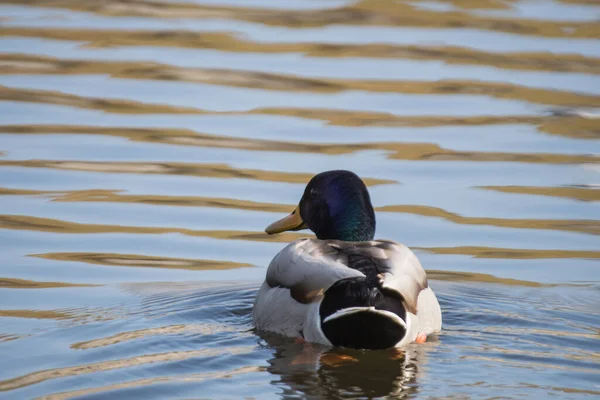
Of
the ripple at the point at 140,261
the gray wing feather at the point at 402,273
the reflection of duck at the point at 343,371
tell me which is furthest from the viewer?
the ripple at the point at 140,261

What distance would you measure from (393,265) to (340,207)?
1.23 metres

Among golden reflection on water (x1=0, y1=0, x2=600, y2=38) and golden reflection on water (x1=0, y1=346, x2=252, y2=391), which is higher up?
golden reflection on water (x1=0, y1=0, x2=600, y2=38)

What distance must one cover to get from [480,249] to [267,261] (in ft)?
5.25

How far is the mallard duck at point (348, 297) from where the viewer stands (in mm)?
6953

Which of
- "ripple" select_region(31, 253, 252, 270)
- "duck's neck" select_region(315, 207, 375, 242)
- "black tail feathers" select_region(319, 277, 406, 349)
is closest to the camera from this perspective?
"black tail feathers" select_region(319, 277, 406, 349)

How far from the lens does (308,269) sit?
7332 mm

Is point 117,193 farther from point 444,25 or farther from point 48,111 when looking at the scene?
point 444,25

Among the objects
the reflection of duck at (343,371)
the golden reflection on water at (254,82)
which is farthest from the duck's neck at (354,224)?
the golden reflection on water at (254,82)

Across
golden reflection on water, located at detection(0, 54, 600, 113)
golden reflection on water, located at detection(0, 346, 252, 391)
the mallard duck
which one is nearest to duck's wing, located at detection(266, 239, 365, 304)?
the mallard duck

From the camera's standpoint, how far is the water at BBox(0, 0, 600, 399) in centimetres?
697

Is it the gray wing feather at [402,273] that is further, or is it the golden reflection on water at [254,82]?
the golden reflection on water at [254,82]

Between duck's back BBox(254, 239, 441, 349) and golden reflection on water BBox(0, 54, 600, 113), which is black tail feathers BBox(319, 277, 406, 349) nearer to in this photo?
duck's back BBox(254, 239, 441, 349)

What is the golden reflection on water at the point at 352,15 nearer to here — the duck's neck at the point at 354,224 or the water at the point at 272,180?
the water at the point at 272,180

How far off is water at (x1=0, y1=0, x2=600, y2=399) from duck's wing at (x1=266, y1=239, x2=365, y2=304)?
31 cm
